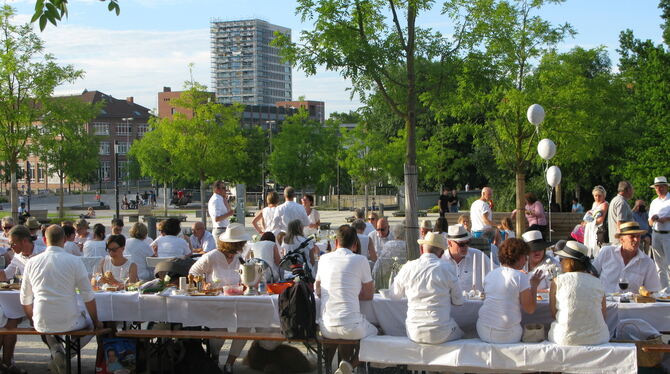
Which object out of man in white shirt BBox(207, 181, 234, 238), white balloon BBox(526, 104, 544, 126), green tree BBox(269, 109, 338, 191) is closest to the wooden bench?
man in white shirt BBox(207, 181, 234, 238)

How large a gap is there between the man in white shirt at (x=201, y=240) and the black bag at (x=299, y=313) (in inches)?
236

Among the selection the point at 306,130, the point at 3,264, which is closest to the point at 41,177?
the point at 306,130

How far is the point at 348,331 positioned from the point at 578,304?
198cm

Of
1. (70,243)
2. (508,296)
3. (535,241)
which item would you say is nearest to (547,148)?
(535,241)

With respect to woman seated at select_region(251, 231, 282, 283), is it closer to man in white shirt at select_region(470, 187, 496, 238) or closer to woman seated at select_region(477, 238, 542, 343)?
woman seated at select_region(477, 238, 542, 343)

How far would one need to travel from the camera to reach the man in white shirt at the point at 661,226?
1262 centimetres

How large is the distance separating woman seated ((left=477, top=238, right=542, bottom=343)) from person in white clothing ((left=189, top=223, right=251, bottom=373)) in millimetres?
2955

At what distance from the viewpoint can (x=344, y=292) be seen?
271 inches

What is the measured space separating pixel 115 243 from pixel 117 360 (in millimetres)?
1802

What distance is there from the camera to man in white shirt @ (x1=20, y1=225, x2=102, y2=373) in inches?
289

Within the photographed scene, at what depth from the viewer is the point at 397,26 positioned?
13586mm

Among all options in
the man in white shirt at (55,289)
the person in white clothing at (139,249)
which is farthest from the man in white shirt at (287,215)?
the man in white shirt at (55,289)

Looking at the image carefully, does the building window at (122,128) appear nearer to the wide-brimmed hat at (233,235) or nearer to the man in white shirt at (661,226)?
the man in white shirt at (661,226)

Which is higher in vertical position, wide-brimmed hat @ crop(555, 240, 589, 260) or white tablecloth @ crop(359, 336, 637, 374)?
wide-brimmed hat @ crop(555, 240, 589, 260)
